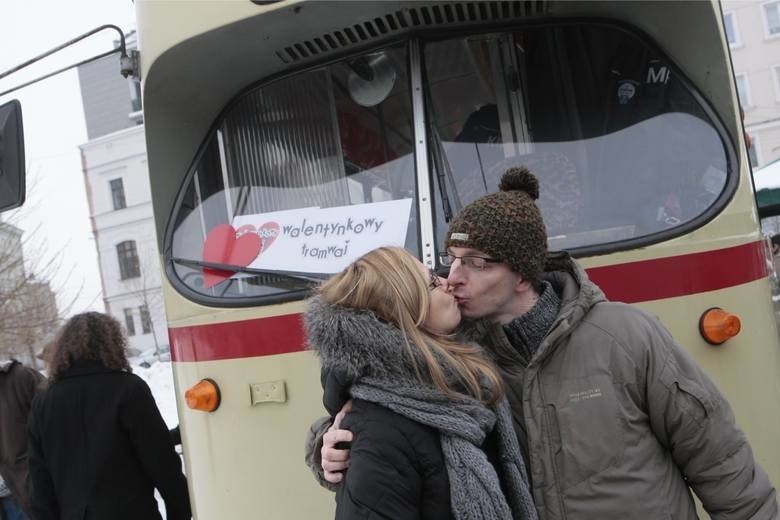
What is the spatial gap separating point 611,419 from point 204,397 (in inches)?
62.6

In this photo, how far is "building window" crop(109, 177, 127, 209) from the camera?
126 ft

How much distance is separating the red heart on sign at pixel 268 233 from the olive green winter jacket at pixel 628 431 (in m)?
1.36

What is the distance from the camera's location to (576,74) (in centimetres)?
285

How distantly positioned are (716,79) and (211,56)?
176cm

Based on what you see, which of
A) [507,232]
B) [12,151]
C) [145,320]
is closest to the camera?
[507,232]

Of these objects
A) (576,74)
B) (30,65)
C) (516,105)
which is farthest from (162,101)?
(576,74)

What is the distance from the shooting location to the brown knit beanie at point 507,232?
1.85 m

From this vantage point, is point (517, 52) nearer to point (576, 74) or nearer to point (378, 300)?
point (576, 74)

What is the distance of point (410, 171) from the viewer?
278 cm

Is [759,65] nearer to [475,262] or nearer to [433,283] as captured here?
[475,262]

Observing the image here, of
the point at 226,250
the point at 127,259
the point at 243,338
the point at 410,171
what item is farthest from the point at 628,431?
the point at 127,259

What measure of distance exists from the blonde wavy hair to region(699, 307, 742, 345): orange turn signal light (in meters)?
1.04

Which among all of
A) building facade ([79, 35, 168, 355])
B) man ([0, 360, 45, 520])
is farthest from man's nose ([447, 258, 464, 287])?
building facade ([79, 35, 168, 355])

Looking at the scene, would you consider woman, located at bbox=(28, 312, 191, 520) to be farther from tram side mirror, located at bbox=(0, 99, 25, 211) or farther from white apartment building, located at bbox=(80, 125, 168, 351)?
white apartment building, located at bbox=(80, 125, 168, 351)
